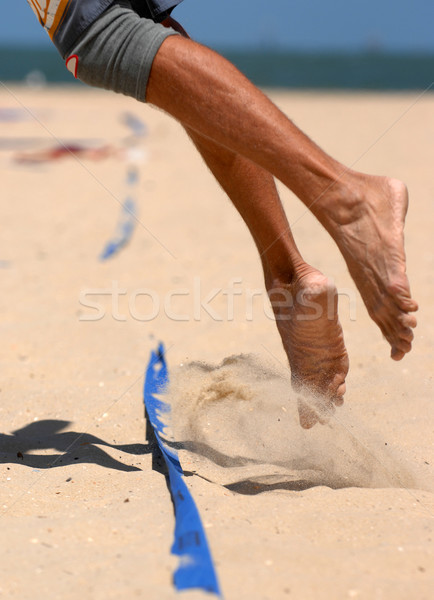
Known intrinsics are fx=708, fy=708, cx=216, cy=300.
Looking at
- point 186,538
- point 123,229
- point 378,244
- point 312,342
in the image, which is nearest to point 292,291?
point 312,342

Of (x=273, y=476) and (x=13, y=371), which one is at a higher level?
(x=273, y=476)

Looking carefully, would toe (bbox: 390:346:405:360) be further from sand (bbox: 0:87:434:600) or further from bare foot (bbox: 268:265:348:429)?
sand (bbox: 0:87:434:600)

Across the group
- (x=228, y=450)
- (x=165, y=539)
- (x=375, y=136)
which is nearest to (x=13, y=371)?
(x=228, y=450)

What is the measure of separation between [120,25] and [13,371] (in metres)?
1.17

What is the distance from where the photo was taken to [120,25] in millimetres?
1362

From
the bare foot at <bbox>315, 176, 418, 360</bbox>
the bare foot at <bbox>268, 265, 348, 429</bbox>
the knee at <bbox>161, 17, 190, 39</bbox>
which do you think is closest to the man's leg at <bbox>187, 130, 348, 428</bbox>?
the bare foot at <bbox>268, 265, 348, 429</bbox>

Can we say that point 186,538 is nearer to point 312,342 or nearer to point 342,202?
point 312,342

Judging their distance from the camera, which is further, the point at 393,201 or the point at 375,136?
the point at 375,136

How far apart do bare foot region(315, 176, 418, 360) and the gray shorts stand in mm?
435

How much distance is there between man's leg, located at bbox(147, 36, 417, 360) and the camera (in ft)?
4.29

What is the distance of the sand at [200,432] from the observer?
1.13 meters

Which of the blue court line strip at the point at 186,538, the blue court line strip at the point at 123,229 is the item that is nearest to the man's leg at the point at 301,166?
the blue court line strip at the point at 186,538

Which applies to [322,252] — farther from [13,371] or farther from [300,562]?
[300,562]

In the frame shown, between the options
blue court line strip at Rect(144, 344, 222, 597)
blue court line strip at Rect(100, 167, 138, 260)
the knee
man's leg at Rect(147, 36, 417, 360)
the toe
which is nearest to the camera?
blue court line strip at Rect(144, 344, 222, 597)
